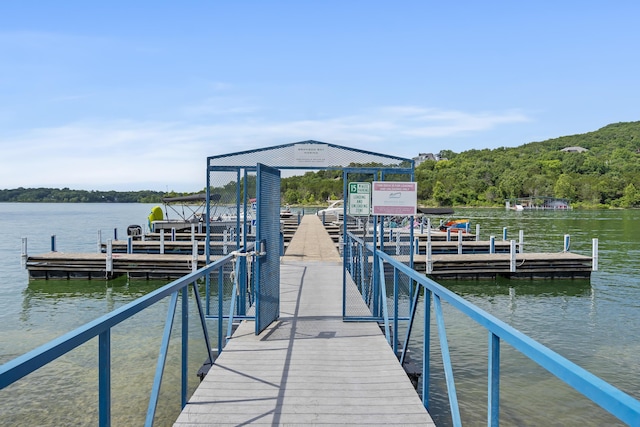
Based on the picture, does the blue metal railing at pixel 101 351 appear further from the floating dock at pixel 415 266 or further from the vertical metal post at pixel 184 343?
the floating dock at pixel 415 266

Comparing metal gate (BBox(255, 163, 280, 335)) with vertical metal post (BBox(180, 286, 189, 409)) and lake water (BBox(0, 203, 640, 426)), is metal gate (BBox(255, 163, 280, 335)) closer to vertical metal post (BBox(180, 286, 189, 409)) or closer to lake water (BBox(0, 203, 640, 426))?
vertical metal post (BBox(180, 286, 189, 409))

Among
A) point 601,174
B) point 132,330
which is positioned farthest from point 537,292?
point 601,174

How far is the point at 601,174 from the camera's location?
128375mm

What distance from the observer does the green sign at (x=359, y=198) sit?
27.4 ft

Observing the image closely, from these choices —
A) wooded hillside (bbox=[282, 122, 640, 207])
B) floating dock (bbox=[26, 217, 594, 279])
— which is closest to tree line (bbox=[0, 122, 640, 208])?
wooded hillside (bbox=[282, 122, 640, 207])

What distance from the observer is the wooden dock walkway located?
4.17 meters

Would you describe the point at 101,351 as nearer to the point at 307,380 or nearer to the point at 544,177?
the point at 307,380

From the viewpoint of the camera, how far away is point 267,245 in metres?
6.98

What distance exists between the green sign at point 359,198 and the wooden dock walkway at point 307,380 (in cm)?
173

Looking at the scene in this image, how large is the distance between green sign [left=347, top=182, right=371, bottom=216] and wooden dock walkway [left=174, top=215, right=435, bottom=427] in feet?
5.69

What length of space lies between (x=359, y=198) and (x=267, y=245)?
210 cm

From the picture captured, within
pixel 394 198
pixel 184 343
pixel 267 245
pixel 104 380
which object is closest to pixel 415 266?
pixel 394 198

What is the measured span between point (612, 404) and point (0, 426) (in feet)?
24.7

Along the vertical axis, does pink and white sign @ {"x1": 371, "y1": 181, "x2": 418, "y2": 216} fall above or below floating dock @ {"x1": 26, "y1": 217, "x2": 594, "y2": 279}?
above
